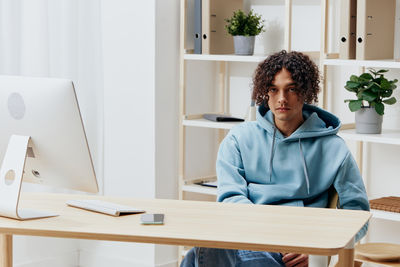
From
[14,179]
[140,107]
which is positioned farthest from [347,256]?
[140,107]

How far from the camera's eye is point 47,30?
396cm

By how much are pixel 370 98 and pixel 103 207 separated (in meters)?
1.55

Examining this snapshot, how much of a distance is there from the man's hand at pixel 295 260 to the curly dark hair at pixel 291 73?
0.59 metres

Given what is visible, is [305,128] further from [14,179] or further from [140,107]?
[140,107]

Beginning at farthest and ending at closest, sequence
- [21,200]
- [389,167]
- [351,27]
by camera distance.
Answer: [389,167], [351,27], [21,200]

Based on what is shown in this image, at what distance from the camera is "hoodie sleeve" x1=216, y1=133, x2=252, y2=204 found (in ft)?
8.68

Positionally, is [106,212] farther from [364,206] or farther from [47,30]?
[47,30]

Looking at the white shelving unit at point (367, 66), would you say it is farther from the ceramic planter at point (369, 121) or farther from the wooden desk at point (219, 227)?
the wooden desk at point (219, 227)

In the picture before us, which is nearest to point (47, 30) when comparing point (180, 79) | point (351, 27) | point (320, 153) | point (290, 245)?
point (180, 79)

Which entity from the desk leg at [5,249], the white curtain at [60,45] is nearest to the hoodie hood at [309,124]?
the desk leg at [5,249]

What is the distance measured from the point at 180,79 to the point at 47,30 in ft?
2.43

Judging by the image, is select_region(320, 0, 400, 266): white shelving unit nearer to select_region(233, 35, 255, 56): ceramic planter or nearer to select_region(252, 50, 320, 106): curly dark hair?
select_region(233, 35, 255, 56): ceramic planter

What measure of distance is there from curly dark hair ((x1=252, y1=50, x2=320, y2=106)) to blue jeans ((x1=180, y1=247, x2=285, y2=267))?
0.61 meters

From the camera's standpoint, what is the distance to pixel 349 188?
268 cm
